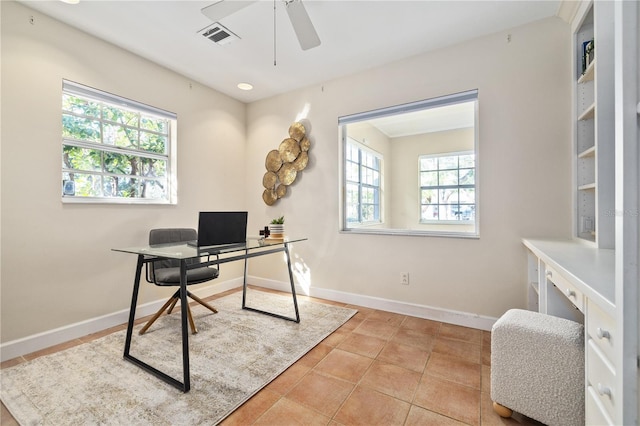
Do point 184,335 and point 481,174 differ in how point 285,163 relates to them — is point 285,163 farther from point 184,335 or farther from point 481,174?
point 184,335

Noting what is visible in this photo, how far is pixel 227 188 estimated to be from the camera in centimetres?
377

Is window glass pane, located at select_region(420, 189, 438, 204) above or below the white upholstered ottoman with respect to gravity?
above

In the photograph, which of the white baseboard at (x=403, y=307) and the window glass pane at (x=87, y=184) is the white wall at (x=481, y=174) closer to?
the white baseboard at (x=403, y=307)

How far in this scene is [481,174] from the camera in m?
2.54

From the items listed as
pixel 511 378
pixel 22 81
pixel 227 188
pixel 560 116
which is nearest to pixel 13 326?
pixel 22 81

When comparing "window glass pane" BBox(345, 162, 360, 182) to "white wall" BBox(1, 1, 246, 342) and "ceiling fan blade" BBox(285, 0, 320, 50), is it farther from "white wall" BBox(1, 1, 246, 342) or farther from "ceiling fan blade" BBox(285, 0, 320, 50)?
"white wall" BBox(1, 1, 246, 342)

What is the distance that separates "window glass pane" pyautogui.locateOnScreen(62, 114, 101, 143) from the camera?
7.78 feet

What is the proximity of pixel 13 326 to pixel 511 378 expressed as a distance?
324 centimetres

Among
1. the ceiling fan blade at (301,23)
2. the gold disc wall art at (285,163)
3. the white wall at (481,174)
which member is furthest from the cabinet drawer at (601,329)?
the gold disc wall art at (285,163)

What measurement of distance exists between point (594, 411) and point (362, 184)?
325 centimetres

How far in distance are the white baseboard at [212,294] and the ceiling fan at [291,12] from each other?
2.51 meters

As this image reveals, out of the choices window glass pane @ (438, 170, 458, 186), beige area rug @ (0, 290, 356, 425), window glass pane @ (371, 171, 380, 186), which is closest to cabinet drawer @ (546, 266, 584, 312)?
beige area rug @ (0, 290, 356, 425)

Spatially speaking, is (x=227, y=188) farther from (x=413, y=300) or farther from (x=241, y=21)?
(x=413, y=300)

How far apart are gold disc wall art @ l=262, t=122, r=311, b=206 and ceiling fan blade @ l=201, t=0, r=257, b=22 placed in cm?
171
